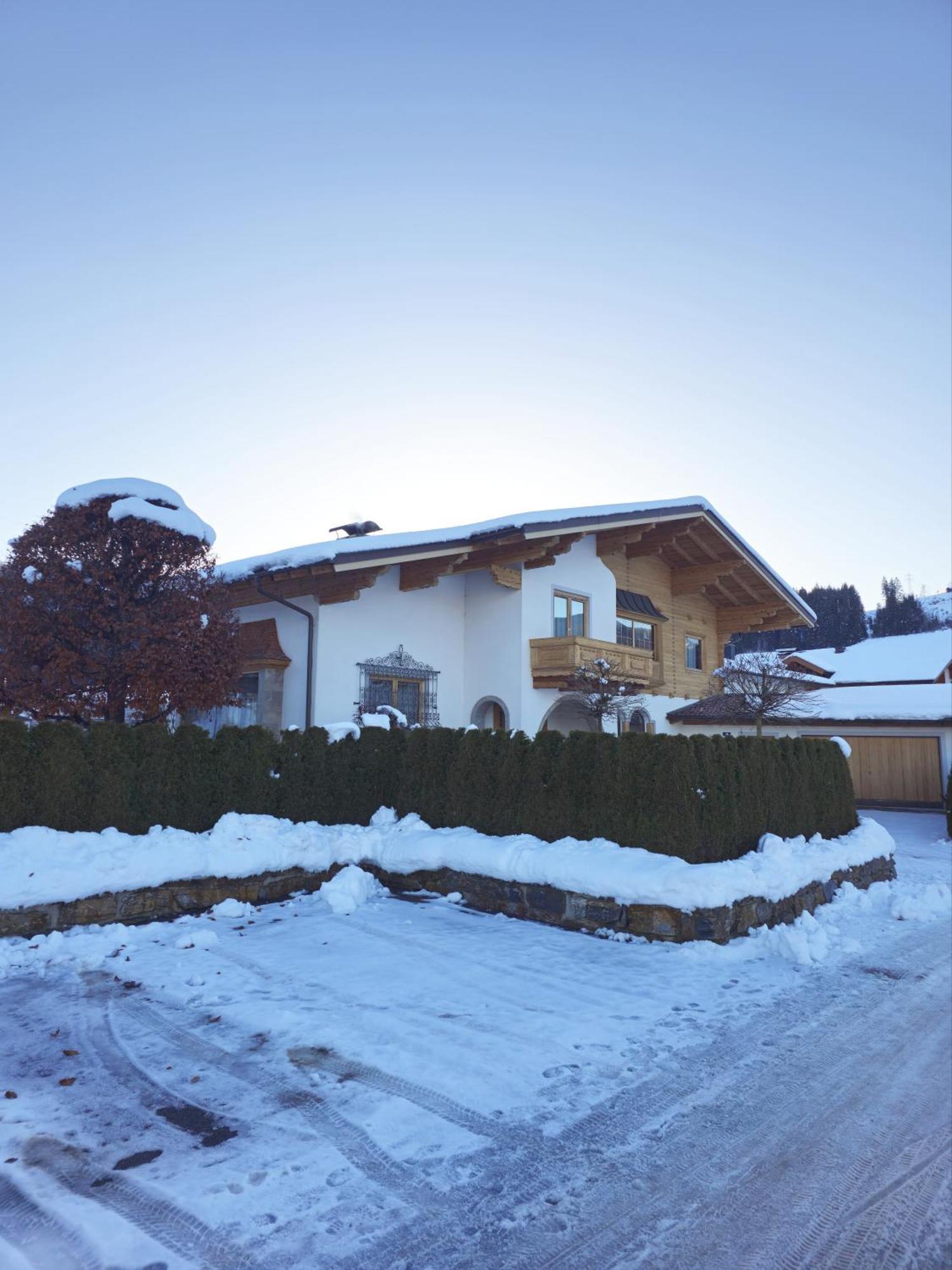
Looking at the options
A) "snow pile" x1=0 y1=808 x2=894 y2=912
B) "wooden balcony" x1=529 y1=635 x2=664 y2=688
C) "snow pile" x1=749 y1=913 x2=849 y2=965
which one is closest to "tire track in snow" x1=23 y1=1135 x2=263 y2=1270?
"snow pile" x1=0 y1=808 x2=894 y2=912

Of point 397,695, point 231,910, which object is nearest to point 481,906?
point 231,910

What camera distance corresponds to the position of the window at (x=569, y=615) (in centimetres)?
2016

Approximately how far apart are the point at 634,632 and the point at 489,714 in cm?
646

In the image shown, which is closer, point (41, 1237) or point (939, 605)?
point (41, 1237)

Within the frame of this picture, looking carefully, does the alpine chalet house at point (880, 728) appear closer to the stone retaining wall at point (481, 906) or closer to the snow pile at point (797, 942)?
the stone retaining wall at point (481, 906)

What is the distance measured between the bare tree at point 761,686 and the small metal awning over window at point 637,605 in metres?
3.27

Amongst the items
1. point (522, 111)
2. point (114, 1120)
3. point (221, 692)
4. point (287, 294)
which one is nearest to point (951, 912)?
point (114, 1120)

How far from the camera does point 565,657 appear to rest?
60.6ft

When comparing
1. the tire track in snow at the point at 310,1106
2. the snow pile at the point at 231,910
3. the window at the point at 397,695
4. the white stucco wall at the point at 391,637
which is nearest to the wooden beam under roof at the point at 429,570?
the white stucco wall at the point at 391,637

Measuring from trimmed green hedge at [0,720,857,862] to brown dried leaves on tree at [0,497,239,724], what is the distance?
1657 millimetres

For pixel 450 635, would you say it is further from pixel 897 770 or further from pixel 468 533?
pixel 897 770

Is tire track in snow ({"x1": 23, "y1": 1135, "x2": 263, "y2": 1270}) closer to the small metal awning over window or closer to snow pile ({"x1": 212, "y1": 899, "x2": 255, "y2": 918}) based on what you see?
snow pile ({"x1": 212, "y1": 899, "x2": 255, "y2": 918})

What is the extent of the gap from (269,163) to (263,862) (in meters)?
10.9

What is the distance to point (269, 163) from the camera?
40.0ft
